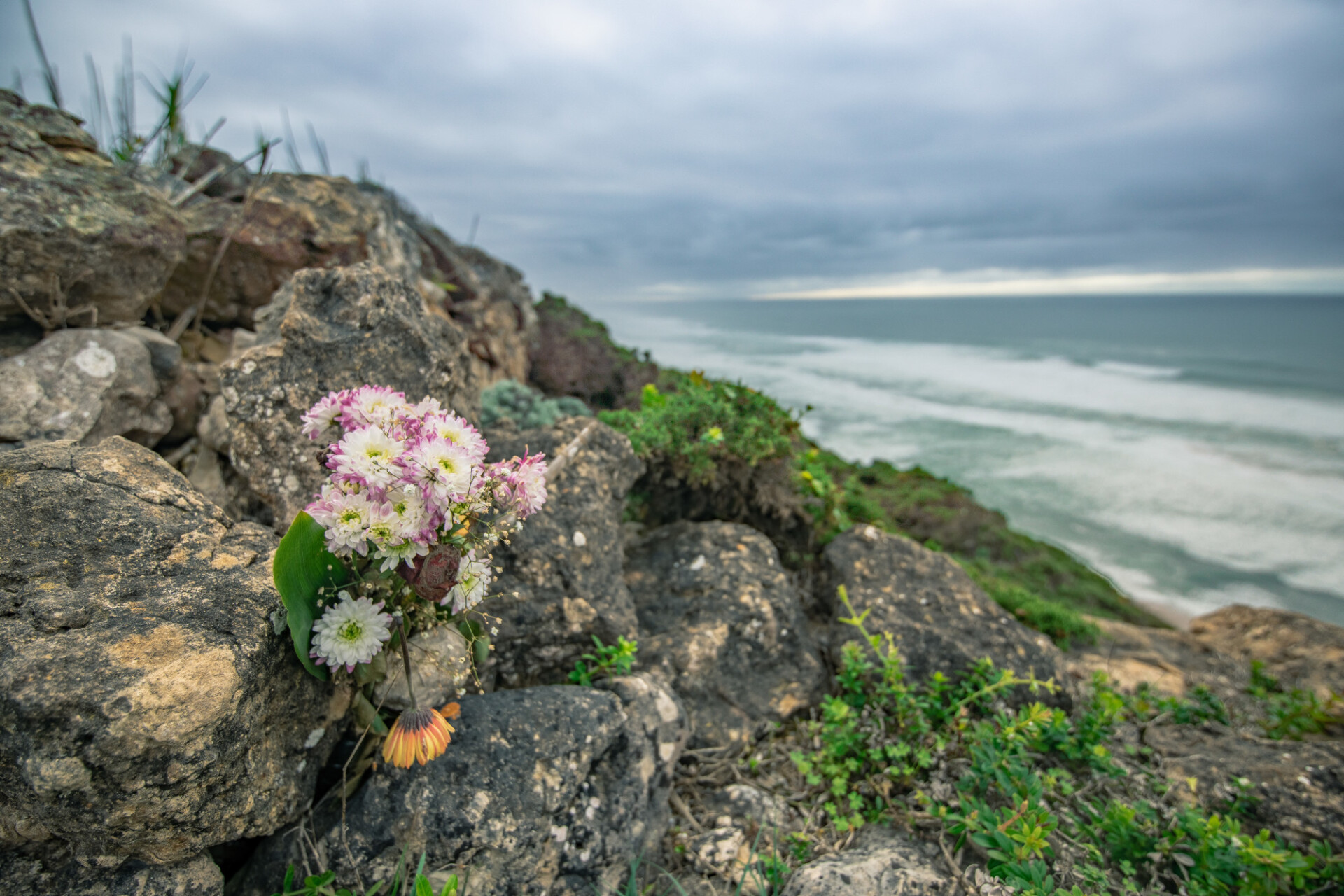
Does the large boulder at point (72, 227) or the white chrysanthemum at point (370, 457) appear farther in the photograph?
the large boulder at point (72, 227)

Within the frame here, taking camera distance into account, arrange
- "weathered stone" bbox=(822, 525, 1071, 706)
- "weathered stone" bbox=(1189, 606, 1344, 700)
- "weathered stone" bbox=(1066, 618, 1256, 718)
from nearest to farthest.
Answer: "weathered stone" bbox=(822, 525, 1071, 706), "weathered stone" bbox=(1066, 618, 1256, 718), "weathered stone" bbox=(1189, 606, 1344, 700)

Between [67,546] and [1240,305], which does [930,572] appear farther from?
[1240,305]

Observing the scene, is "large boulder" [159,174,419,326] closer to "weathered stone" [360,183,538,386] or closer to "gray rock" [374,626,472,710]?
"weathered stone" [360,183,538,386]

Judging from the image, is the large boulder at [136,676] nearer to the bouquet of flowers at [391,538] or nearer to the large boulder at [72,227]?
the bouquet of flowers at [391,538]

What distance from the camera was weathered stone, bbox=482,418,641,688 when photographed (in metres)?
3.12

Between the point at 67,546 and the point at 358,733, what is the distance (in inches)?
45.7

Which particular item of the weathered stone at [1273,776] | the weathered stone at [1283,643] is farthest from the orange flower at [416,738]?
the weathered stone at [1283,643]

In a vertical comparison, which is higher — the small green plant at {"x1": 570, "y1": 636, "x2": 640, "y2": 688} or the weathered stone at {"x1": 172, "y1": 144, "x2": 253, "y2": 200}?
the weathered stone at {"x1": 172, "y1": 144, "x2": 253, "y2": 200}

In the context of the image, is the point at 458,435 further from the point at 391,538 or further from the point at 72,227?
the point at 72,227

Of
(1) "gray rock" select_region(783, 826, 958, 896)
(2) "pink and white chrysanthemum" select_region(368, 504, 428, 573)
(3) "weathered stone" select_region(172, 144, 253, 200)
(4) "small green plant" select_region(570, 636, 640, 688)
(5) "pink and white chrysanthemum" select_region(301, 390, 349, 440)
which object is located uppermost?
(3) "weathered stone" select_region(172, 144, 253, 200)

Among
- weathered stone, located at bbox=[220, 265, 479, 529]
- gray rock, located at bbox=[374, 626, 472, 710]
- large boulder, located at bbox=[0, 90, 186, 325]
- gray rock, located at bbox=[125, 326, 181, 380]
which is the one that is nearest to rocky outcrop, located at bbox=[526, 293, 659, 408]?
weathered stone, located at bbox=[220, 265, 479, 529]

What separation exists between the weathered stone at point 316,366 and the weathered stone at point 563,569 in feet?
2.17

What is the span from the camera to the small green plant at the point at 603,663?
305 centimetres

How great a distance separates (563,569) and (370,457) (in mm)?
1654
